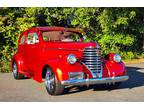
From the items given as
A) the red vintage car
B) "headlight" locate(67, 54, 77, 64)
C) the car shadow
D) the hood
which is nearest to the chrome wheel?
the red vintage car

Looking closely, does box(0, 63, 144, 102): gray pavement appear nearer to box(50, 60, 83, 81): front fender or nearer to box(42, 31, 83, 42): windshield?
box(50, 60, 83, 81): front fender

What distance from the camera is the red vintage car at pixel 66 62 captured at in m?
9.27

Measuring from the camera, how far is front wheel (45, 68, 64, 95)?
30.6 feet

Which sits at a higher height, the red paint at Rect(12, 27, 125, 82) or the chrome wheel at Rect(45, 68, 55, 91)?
the red paint at Rect(12, 27, 125, 82)

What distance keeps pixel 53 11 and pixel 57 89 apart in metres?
9.91

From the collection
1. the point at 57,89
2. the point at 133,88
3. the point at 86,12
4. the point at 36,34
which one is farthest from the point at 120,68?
the point at 86,12

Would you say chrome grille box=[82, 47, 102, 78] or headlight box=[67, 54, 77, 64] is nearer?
headlight box=[67, 54, 77, 64]

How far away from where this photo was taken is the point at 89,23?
18.9 meters

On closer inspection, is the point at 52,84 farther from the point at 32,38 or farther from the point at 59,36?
the point at 32,38

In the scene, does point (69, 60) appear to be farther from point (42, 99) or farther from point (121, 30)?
point (121, 30)

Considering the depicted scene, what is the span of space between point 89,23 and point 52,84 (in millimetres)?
9681

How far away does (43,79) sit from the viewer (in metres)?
10.3

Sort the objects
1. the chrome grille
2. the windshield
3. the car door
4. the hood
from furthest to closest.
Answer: the windshield
the car door
the hood
the chrome grille

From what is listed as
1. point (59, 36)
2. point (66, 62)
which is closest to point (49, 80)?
point (66, 62)
